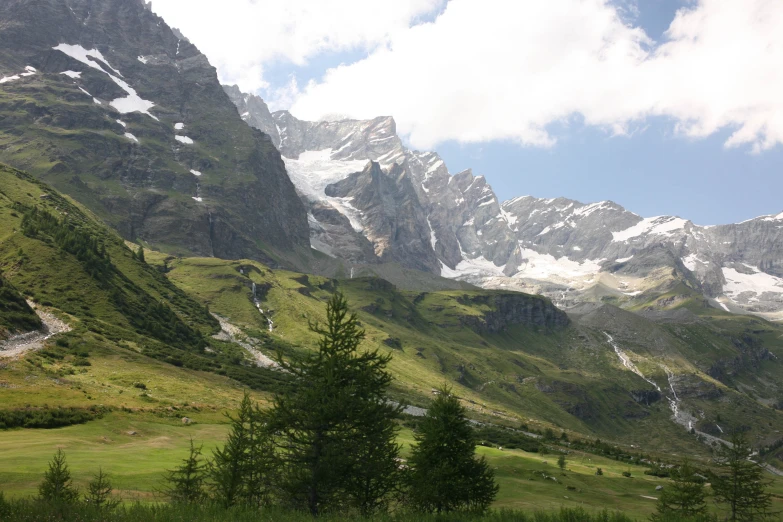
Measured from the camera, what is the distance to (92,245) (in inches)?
6161

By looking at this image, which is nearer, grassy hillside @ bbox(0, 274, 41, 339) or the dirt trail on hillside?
the dirt trail on hillside

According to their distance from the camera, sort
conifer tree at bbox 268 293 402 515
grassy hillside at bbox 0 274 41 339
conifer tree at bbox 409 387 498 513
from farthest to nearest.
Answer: grassy hillside at bbox 0 274 41 339 < conifer tree at bbox 409 387 498 513 < conifer tree at bbox 268 293 402 515

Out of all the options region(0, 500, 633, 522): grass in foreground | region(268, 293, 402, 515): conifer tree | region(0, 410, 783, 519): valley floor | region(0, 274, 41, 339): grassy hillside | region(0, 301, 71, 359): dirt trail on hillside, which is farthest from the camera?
region(0, 274, 41, 339): grassy hillside

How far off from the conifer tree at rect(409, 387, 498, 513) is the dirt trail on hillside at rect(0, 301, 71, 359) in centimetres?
7135

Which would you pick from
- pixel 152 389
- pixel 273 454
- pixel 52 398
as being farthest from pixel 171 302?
pixel 273 454

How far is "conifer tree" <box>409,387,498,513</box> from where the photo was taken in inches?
1235

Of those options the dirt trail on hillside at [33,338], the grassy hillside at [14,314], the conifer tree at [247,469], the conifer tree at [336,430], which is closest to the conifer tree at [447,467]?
the conifer tree at [336,430]

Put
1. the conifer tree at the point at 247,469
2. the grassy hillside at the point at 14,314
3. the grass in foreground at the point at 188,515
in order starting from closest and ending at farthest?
the grass in foreground at the point at 188,515, the conifer tree at the point at 247,469, the grassy hillside at the point at 14,314

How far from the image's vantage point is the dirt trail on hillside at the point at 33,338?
8094cm

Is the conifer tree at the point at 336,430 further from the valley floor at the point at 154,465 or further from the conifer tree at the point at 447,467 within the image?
the valley floor at the point at 154,465

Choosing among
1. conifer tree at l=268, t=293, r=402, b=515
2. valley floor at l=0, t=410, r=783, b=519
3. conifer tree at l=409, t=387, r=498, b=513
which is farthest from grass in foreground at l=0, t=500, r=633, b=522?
valley floor at l=0, t=410, r=783, b=519

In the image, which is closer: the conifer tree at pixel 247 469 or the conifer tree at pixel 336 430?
the conifer tree at pixel 336 430

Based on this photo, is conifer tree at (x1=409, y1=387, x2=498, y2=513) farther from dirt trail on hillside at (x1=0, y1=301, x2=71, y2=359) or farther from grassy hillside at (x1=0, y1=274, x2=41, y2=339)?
grassy hillside at (x1=0, y1=274, x2=41, y2=339)

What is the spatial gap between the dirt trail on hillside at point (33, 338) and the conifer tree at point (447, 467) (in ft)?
234
